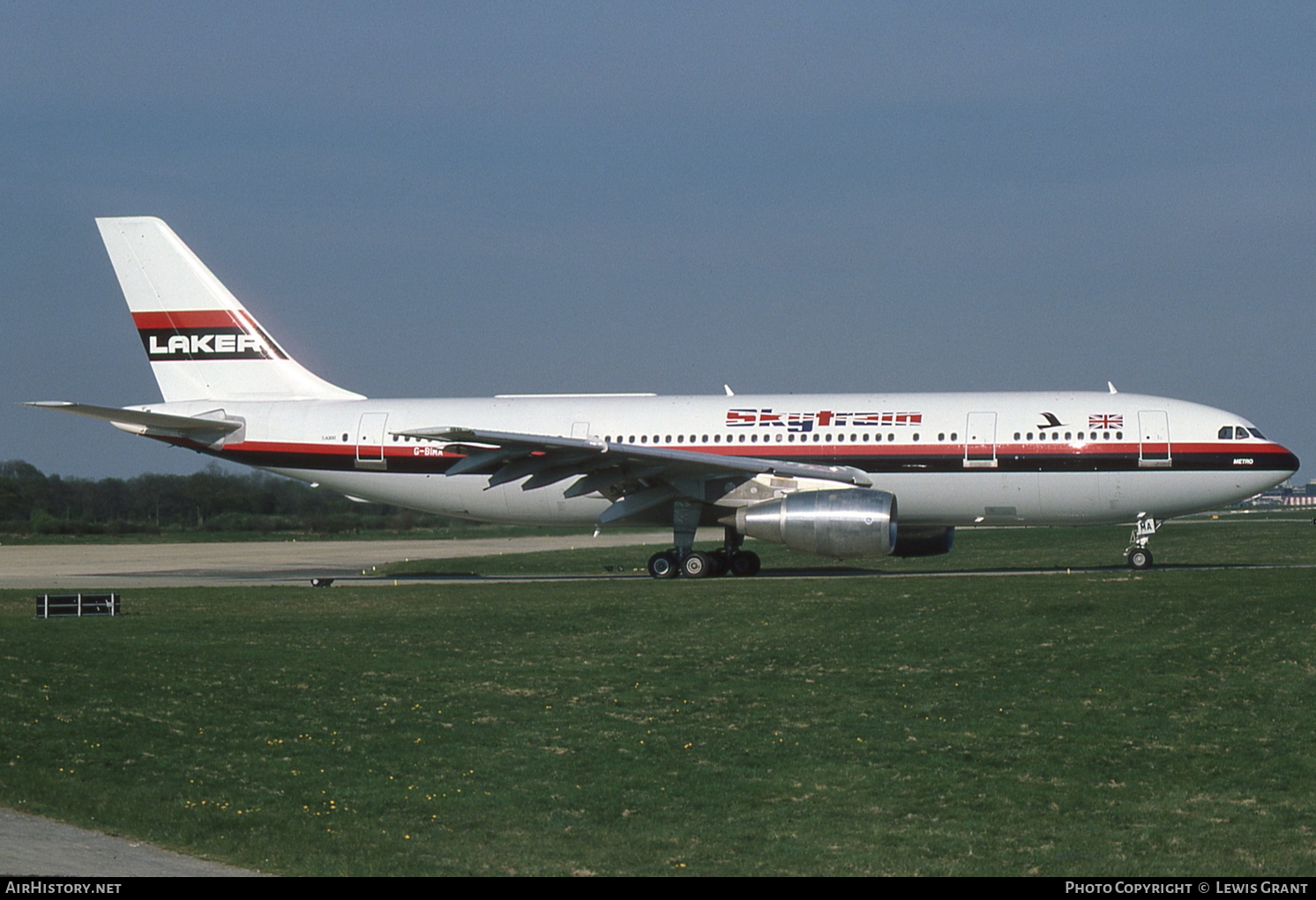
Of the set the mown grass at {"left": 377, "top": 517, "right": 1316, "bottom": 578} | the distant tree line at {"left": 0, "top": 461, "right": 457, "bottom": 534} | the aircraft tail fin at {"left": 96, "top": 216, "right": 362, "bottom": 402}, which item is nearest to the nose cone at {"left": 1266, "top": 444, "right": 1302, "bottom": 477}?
the mown grass at {"left": 377, "top": 517, "right": 1316, "bottom": 578}

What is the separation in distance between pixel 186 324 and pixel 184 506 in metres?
49.5

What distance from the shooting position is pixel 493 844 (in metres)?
8.95

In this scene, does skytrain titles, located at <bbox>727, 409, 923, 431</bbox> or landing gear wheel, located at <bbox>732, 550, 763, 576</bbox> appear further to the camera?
landing gear wheel, located at <bbox>732, 550, 763, 576</bbox>

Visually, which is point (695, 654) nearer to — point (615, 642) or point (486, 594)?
point (615, 642)

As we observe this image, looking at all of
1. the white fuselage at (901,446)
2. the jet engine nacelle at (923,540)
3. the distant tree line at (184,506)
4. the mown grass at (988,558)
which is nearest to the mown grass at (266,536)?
the distant tree line at (184,506)

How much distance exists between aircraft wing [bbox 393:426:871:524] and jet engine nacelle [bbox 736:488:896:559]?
4.55 ft

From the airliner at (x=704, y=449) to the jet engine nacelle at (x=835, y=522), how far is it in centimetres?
4

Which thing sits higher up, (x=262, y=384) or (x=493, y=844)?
(x=262, y=384)

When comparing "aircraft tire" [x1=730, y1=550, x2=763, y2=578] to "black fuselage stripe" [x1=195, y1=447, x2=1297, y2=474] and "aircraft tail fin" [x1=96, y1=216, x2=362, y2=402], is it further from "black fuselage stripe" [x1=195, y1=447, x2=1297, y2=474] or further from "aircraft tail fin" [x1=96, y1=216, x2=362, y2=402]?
"aircraft tail fin" [x1=96, y1=216, x2=362, y2=402]

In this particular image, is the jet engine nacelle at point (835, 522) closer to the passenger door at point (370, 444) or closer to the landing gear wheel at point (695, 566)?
the landing gear wheel at point (695, 566)

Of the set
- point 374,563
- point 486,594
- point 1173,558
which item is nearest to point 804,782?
point 486,594

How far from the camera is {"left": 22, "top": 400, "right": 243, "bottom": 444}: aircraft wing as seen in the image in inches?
1132

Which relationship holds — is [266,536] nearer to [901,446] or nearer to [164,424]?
[164,424]
